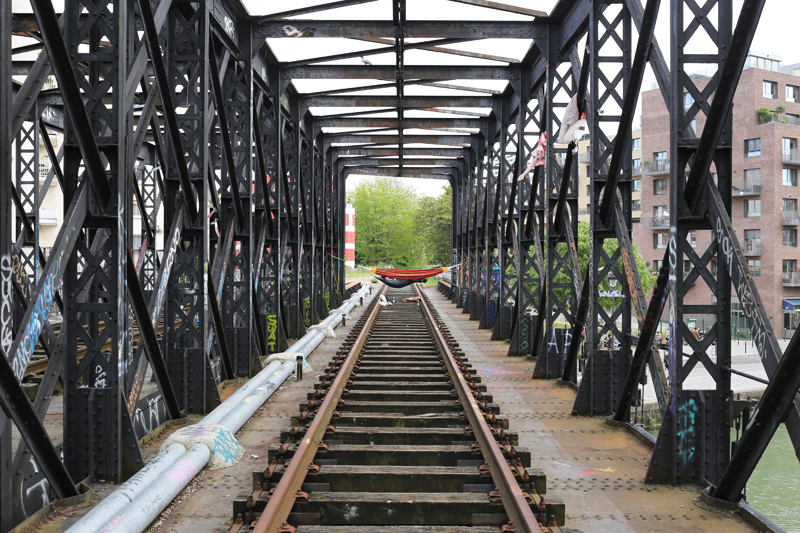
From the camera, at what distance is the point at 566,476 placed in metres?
6.55

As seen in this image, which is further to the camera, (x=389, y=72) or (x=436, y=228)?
(x=436, y=228)

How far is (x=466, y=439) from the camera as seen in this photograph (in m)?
7.23

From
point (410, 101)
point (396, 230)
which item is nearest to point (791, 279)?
point (410, 101)

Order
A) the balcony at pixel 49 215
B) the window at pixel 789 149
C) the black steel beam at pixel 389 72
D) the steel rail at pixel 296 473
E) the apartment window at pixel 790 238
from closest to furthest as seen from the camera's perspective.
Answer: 1. the steel rail at pixel 296 473
2. the black steel beam at pixel 389 72
3. the balcony at pixel 49 215
4. the window at pixel 789 149
5. the apartment window at pixel 790 238

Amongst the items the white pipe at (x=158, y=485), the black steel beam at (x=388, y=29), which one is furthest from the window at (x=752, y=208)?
the white pipe at (x=158, y=485)

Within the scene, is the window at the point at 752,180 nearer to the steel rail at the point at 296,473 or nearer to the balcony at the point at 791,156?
the balcony at the point at 791,156

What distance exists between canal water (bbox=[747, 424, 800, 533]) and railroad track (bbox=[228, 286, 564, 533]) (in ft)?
58.6

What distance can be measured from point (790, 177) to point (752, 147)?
141 inches

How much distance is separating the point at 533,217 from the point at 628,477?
28.9ft

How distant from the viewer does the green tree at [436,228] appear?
91750mm

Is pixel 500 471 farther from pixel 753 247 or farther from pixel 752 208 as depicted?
pixel 752 208

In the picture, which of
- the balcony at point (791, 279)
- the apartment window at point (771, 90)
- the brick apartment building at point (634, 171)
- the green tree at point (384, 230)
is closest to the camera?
the balcony at point (791, 279)

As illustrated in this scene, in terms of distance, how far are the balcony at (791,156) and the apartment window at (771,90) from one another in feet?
13.6

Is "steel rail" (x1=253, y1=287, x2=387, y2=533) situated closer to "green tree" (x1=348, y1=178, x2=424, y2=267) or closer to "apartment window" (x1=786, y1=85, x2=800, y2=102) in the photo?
"apartment window" (x1=786, y1=85, x2=800, y2=102)
